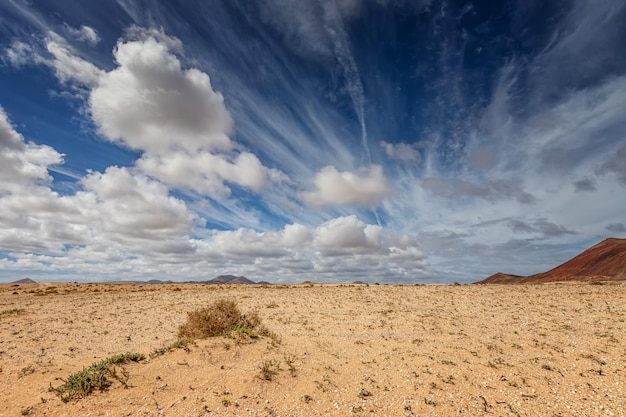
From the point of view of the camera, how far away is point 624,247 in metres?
63.7

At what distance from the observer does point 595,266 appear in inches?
2571

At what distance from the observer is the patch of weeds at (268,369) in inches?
398

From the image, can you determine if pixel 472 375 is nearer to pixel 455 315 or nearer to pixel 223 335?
pixel 223 335

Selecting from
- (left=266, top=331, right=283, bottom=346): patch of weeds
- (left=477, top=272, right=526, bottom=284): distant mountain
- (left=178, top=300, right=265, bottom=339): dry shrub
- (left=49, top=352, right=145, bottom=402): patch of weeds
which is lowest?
(left=49, top=352, right=145, bottom=402): patch of weeds

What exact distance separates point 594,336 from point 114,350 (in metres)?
21.5

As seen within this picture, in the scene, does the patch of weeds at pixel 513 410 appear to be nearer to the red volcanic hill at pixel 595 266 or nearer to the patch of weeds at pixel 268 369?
the patch of weeds at pixel 268 369

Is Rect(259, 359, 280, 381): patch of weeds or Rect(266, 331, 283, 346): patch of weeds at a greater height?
Rect(266, 331, 283, 346): patch of weeds

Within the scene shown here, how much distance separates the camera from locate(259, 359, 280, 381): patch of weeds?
33.2ft

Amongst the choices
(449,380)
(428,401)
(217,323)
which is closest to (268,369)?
(428,401)

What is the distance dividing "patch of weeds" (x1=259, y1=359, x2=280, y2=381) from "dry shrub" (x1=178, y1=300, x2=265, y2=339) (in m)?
3.15

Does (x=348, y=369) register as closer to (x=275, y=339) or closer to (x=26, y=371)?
(x=275, y=339)

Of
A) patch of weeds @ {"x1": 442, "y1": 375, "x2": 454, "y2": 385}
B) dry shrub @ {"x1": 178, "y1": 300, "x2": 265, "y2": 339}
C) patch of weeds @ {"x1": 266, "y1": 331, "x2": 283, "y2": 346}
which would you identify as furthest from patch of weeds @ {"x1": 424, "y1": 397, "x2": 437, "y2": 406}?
dry shrub @ {"x1": 178, "y1": 300, "x2": 265, "y2": 339}

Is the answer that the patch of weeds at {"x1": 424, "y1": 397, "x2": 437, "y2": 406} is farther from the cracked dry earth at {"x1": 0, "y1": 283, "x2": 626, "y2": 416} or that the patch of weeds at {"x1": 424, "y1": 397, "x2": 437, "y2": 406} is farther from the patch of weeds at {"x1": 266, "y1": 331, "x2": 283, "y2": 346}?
the patch of weeds at {"x1": 266, "y1": 331, "x2": 283, "y2": 346}

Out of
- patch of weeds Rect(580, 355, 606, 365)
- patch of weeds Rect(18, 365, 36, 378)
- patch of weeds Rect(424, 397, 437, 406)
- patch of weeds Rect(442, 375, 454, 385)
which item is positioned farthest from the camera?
patch of weeds Rect(580, 355, 606, 365)
